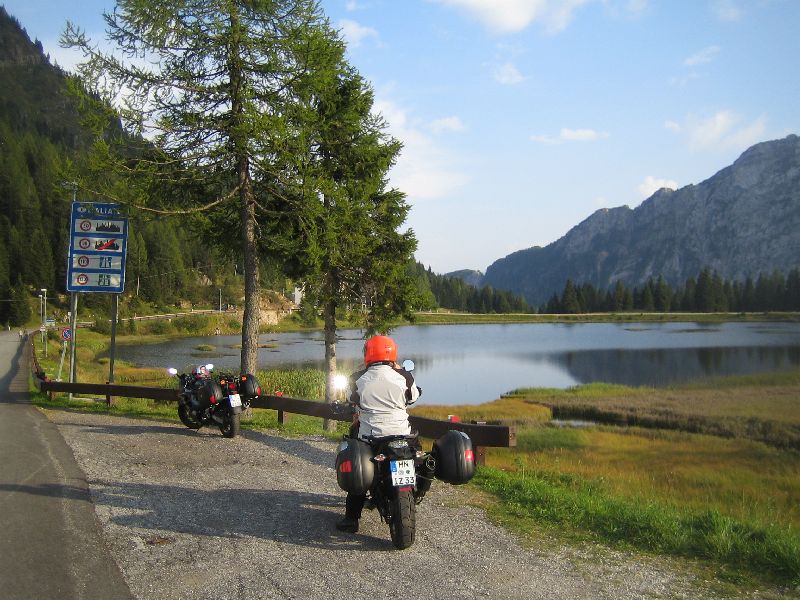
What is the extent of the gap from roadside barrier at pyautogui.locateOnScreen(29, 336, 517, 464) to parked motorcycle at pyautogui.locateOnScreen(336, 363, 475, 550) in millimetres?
1628

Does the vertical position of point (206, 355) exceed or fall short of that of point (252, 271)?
it falls short

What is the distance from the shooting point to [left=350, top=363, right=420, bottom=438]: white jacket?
6098 mm

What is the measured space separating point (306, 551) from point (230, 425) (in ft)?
22.0

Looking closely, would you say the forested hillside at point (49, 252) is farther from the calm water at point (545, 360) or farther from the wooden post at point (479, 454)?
the wooden post at point (479, 454)

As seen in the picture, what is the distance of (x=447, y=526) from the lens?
641cm

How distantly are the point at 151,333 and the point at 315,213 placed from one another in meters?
102

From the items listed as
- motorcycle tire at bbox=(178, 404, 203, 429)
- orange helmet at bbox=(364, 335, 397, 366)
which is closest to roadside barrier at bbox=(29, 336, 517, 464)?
motorcycle tire at bbox=(178, 404, 203, 429)

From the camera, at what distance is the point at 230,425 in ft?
38.9

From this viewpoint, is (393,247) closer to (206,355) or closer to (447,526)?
(447,526)

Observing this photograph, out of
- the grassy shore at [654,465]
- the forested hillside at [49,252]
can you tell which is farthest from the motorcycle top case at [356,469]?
the forested hillside at [49,252]

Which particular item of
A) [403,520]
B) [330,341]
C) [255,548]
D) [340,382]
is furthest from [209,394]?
[330,341]

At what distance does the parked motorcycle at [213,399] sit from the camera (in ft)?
39.0

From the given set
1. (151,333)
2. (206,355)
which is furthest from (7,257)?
(206,355)

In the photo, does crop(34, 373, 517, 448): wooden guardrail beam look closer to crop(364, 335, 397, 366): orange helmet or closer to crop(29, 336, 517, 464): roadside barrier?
crop(29, 336, 517, 464): roadside barrier
